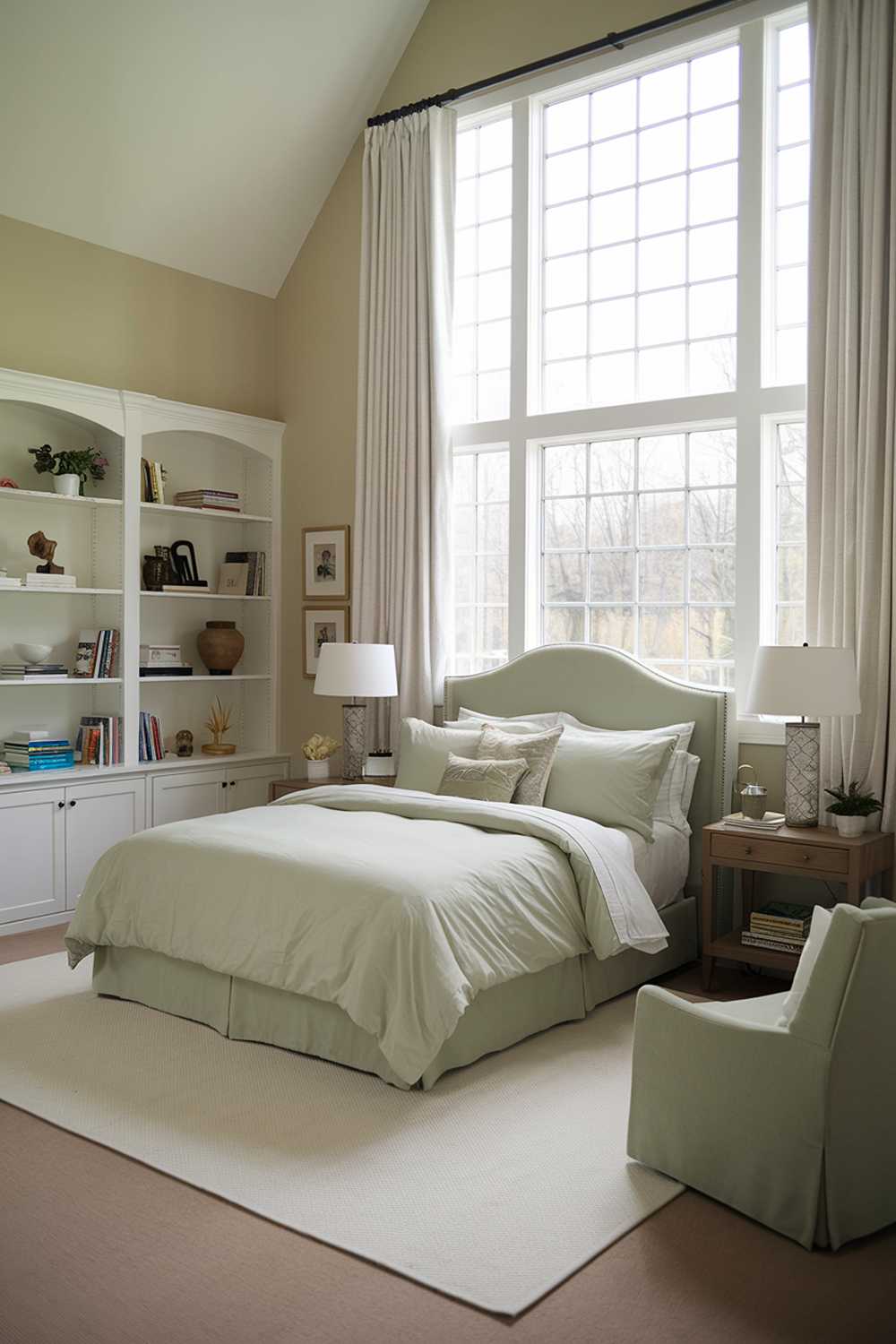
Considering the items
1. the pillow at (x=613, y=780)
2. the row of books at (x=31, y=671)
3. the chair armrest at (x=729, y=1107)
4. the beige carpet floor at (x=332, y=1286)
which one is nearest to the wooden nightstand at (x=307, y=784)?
the pillow at (x=613, y=780)

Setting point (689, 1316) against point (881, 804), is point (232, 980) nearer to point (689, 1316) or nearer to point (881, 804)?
point (689, 1316)

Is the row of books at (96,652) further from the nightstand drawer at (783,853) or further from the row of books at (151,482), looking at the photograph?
the nightstand drawer at (783,853)

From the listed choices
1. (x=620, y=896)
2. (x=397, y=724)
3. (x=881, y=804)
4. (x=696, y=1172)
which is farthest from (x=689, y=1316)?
(x=397, y=724)

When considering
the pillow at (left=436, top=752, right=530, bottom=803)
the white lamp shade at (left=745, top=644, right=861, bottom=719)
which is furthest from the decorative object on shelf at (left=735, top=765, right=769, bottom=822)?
the pillow at (left=436, top=752, right=530, bottom=803)

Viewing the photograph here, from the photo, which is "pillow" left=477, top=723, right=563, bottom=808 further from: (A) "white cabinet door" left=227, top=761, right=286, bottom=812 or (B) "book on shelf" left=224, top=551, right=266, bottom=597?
(B) "book on shelf" left=224, top=551, right=266, bottom=597

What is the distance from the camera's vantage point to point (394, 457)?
19.3ft

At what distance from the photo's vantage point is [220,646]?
6.26 meters

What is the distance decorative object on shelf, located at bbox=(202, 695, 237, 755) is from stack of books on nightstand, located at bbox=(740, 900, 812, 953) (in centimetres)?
304

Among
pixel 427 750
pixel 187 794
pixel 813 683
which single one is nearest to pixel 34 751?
pixel 187 794

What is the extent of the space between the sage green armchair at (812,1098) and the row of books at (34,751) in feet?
11.6

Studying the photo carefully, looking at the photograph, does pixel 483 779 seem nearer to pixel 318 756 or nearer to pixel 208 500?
pixel 318 756

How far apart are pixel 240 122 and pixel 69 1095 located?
4605 mm

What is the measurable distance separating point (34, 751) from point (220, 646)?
1269 millimetres

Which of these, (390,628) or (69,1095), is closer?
(69,1095)
